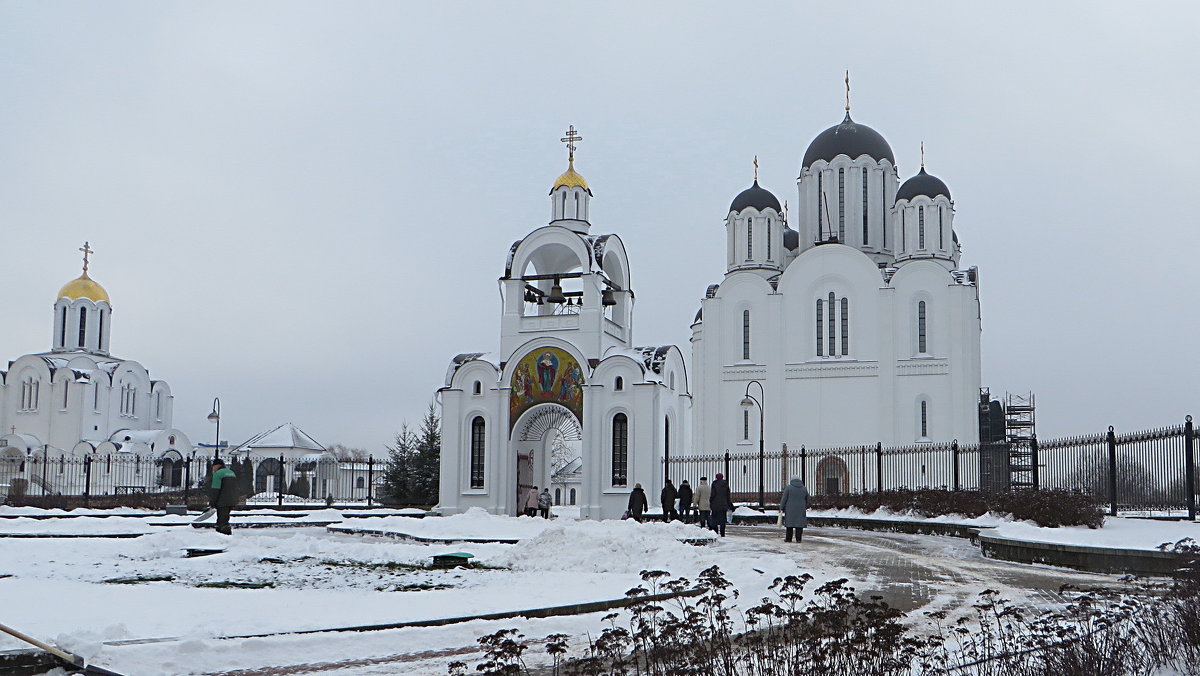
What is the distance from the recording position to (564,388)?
29453mm

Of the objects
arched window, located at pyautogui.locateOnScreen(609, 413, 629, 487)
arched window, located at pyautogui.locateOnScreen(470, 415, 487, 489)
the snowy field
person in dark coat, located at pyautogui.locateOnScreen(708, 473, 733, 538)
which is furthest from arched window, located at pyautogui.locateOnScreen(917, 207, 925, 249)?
person in dark coat, located at pyautogui.locateOnScreen(708, 473, 733, 538)

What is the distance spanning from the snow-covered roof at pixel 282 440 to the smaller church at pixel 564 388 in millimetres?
33456

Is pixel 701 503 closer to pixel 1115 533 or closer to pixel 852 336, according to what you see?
pixel 1115 533

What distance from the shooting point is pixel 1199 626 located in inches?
276

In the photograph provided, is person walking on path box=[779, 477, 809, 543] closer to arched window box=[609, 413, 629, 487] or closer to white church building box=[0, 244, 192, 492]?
arched window box=[609, 413, 629, 487]

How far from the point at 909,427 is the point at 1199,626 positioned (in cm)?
3566

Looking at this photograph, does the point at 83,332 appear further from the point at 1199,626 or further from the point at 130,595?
the point at 1199,626

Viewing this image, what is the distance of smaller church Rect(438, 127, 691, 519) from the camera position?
1125 inches

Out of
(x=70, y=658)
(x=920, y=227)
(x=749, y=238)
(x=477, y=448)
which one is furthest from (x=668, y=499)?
(x=749, y=238)

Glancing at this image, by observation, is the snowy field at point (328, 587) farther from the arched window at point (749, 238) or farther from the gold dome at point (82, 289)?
the gold dome at point (82, 289)

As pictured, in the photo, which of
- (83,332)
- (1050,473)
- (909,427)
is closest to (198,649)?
(1050,473)

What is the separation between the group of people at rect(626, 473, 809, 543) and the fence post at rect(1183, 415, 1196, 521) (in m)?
5.62

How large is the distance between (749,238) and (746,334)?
16.0ft

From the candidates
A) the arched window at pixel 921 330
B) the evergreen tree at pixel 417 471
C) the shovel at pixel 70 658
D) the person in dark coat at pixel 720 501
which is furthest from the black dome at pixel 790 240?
the shovel at pixel 70 658
